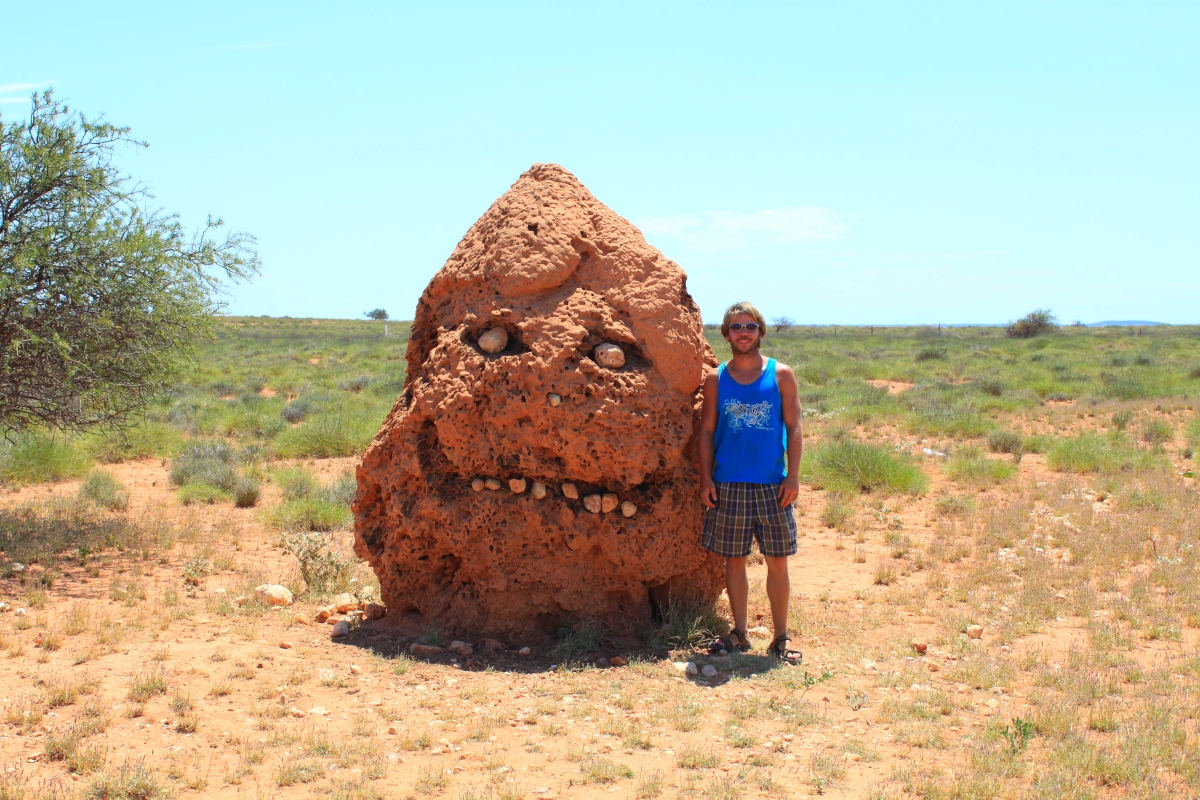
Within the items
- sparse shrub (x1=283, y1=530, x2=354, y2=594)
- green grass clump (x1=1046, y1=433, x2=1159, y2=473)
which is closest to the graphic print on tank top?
sparse shrub (x1=283, y1=530, x2=354, y2=594)

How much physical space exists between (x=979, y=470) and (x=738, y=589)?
6.03 m

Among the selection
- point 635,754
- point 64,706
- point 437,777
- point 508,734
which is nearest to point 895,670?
point 635,754

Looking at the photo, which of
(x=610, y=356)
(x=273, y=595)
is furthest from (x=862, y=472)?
(x=273, y=595)

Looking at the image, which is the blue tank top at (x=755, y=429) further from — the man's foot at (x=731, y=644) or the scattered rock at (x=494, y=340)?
the scattered rock at (x=494, y=340)

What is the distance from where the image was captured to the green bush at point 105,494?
849cm

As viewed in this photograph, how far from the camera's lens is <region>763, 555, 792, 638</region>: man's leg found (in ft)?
16.2

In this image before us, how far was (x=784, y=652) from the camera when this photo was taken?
4.91 meters

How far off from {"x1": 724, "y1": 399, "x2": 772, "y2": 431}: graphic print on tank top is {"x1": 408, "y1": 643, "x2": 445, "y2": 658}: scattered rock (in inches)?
75.3

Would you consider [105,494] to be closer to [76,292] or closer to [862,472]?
[76,292]

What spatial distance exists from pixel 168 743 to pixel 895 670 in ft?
10.8

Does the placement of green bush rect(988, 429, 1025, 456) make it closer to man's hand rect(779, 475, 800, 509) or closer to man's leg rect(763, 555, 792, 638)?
man's leg rect(763, 555, 792, 638)

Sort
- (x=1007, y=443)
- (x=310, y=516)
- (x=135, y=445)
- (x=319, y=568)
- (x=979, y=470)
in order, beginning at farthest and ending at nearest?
1. (x=1007, y=443)
2. (x=135, y=445)
3. (x=979, y=470)
4. (x=310, y=516)
5. (x=319, y=568)

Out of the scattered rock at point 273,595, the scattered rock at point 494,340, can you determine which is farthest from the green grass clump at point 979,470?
the scattered rock at point 273,595

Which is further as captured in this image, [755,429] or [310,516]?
[310,516]
